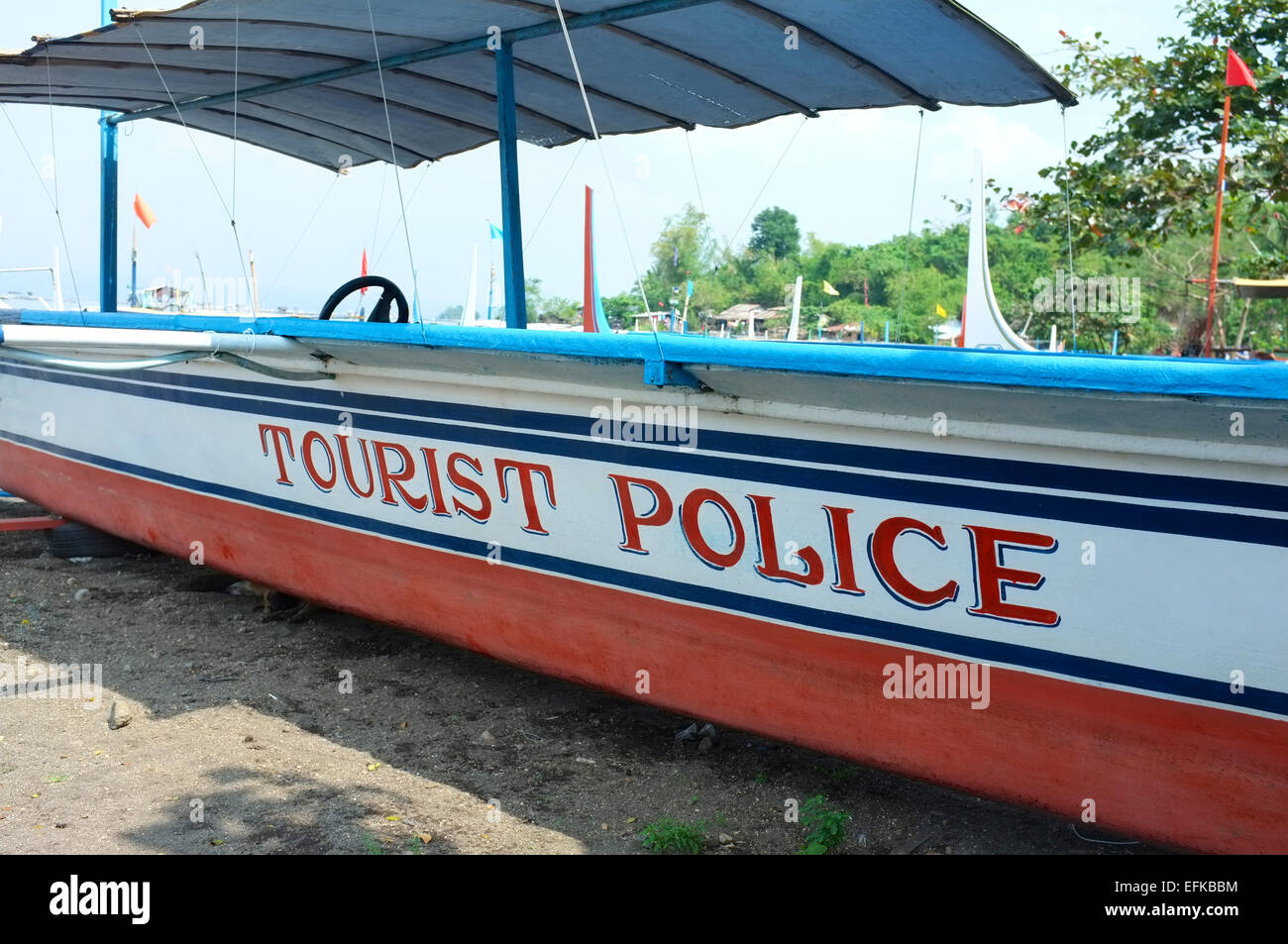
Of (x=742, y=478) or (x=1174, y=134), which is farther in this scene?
(x=1174, y=134)

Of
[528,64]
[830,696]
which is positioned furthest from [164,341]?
[830,696]

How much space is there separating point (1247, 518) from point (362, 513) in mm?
3216

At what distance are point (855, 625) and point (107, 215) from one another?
571 centimetres

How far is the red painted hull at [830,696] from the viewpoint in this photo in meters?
2.59

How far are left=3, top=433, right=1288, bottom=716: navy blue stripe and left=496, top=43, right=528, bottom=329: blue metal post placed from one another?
1.07m

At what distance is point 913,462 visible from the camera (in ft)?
9.50

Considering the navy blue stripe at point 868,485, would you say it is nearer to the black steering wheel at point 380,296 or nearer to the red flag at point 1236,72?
the black steering wheel at point 380,296

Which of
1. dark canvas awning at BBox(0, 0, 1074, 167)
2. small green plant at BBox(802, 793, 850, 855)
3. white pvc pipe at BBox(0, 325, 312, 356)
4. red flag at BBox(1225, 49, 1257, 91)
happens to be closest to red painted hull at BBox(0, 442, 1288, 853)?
small green plant at BBox(802, 793, 850, 855)

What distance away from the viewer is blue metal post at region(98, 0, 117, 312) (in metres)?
6.54

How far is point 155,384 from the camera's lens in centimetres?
528

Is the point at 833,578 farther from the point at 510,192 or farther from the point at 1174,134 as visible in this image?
the point at 1174,134

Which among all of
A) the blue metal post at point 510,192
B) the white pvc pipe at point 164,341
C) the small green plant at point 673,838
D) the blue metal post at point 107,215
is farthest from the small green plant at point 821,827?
the blue metal post at point 107,215

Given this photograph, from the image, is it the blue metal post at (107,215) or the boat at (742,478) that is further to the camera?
the blue metal post at (107,215)

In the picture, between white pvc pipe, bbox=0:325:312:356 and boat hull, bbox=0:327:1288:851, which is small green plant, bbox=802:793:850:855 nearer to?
boat hull, bbox=0:327:1288:851
